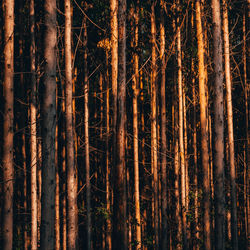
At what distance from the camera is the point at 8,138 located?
756 centimetres

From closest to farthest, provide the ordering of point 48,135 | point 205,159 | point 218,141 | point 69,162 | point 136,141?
point 48,135
point 218,141
point 69,162
point 205,159
point 136,141

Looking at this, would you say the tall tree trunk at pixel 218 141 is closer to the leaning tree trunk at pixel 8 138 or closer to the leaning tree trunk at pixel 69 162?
the leaning tree trunk at pixel 69 162

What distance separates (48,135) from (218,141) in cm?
341

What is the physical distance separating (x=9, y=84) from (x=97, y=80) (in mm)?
10664

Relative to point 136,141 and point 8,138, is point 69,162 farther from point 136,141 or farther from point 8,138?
point 136,141

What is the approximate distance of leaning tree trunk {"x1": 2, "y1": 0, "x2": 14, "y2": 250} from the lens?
739 centimetres

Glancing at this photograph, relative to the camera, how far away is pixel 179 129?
12430mm

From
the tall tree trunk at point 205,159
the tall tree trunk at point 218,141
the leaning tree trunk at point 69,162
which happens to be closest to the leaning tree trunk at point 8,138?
the leaning tree trunk at point 69,162

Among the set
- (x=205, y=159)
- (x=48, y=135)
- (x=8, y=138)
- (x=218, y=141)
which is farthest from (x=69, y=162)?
(x=205, y=159)

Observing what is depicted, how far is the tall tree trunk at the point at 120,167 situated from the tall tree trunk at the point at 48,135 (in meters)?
1.93

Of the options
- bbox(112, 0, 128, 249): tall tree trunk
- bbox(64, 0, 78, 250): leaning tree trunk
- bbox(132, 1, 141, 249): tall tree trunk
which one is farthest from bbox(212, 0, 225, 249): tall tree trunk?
bbox(132, 1, 141, 249): tall tree trunk

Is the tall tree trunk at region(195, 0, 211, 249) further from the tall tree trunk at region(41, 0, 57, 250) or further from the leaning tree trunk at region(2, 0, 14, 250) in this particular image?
the tall tree trunk at region(41, 0, 57, 250)

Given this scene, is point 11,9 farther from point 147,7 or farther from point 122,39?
point 147,7

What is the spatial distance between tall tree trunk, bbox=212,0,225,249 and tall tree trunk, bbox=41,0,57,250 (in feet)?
10.8
